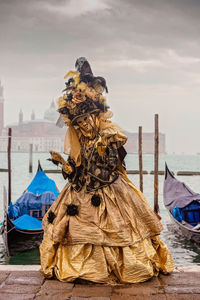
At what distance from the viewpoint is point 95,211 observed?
2355 millimetres

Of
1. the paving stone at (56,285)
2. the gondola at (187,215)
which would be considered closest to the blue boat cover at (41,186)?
the gondola at (187,215)

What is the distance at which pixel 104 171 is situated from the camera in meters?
2.42

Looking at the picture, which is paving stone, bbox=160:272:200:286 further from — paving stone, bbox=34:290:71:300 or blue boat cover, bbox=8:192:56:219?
blue boat cover, bbox=8:192:56:219

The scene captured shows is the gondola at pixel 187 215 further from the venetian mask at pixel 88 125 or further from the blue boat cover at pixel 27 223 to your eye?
the venetian mask at pixel 88 125

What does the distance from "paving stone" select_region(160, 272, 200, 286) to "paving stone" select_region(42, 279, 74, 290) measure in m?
0.61

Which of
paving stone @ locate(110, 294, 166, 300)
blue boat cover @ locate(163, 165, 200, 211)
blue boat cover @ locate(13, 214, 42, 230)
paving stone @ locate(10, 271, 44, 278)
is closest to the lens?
paving stone @ locate(110, 294, 166, 300)

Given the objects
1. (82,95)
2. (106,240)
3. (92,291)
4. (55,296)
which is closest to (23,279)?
(55,296)

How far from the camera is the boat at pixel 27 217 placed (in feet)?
17.6

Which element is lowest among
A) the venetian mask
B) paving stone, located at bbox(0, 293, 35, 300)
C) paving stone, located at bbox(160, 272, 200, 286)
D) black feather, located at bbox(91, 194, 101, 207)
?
paving stone, located at bbox(0, 293, 35, 300)

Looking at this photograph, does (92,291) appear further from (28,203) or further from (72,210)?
(28,203)

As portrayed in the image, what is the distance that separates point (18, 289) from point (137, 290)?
2.41 ft

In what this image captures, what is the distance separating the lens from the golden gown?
225 cm

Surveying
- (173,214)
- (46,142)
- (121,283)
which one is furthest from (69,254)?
(46,142)

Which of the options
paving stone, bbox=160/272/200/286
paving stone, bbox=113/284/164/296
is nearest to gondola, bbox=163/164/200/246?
paving stone, bbox=160/272/200/286
